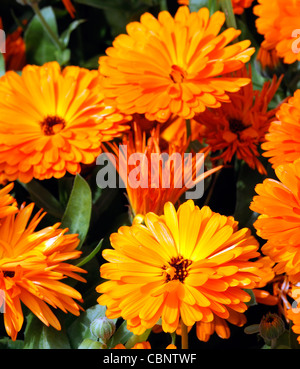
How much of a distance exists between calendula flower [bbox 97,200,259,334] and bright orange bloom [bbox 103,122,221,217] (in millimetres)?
44

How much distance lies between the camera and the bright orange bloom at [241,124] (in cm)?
74

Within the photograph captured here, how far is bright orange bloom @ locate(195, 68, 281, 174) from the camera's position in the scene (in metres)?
0.74

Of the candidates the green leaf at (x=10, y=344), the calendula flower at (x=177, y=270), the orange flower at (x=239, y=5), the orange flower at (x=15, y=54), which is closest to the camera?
the calendula flower at (x=177, y=270)

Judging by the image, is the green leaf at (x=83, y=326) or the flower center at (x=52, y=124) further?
the flower center at (x=52, y=124)

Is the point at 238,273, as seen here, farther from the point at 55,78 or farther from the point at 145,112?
the point at 55,78

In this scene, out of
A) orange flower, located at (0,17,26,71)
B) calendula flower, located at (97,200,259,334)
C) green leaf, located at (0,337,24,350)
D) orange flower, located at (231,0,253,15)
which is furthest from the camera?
orange flower, located at (0,17,26,71)

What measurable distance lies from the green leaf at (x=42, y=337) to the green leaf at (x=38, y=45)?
0.44 metres

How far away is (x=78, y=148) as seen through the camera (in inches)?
28.9

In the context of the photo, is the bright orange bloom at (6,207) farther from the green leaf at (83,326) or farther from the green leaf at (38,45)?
the green leaf at (38,45)

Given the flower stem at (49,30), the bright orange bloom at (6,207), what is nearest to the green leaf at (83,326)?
the bright orange bloom at (6,207)

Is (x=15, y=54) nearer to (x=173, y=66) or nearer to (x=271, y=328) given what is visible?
(x=173, y=66)

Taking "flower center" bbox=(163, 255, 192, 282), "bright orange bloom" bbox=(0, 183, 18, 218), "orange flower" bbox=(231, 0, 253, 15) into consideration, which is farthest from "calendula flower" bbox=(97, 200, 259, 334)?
"orange flower" bbox=(231, 0, 253, 15)

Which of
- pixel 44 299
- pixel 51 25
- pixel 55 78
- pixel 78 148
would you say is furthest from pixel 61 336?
pixel 51 25

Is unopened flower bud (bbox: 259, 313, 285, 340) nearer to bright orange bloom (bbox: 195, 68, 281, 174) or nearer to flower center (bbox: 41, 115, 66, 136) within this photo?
bright orange bloom (bbox: 195, 68, 281, 174)
